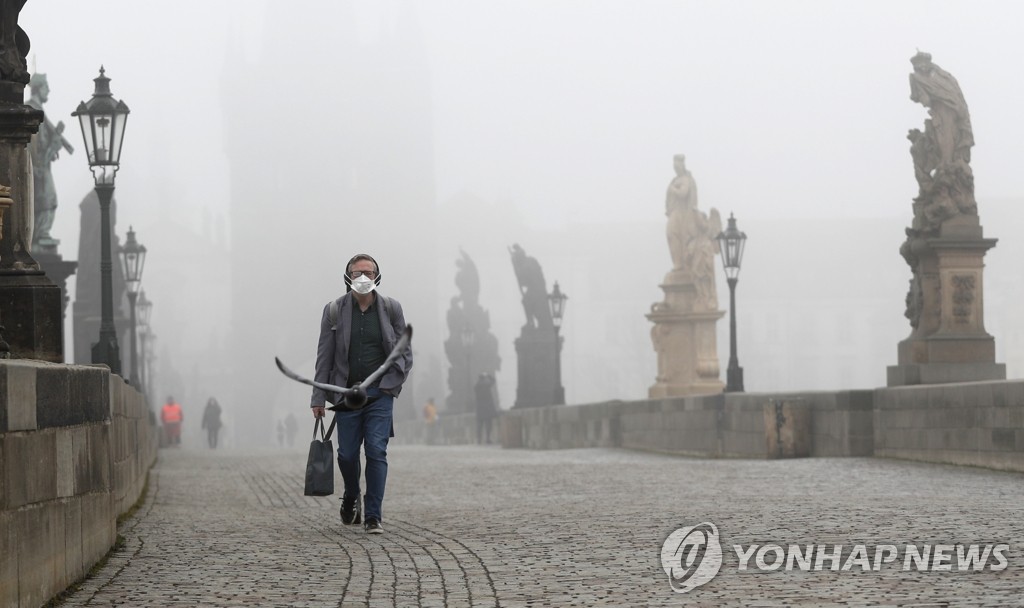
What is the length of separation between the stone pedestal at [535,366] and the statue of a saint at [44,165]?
23122mm

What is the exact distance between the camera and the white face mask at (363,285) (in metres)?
9.84

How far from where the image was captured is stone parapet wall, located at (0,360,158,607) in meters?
6.02

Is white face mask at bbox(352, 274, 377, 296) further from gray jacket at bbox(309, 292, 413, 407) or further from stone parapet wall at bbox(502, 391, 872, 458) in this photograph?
stone parapet wall at bbox(502, 391, 872, 458)

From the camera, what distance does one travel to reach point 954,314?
19844 mm

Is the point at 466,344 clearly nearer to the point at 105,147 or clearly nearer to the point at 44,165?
the point at 44,165

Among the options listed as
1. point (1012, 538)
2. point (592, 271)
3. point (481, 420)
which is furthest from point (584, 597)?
point (592, 271)

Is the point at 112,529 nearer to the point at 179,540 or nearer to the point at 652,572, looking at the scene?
the point at 179,540

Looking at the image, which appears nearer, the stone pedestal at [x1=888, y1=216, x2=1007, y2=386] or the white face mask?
the white face mask

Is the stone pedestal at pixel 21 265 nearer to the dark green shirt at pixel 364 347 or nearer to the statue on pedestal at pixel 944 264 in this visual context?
the dark green shirt at pixel 364 347

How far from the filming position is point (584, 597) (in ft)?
21.9

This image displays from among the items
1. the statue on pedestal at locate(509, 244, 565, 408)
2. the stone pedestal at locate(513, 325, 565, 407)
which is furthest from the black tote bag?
the stone pedestal at locate(513, 325, 565, 407)

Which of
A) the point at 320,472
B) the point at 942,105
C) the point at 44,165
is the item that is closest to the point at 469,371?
the point at 44,165

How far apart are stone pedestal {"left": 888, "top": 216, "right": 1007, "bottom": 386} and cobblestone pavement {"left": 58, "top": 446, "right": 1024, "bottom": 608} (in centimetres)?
378

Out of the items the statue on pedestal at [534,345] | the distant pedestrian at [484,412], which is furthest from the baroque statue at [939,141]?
the statue on pedestal at [534,345]
